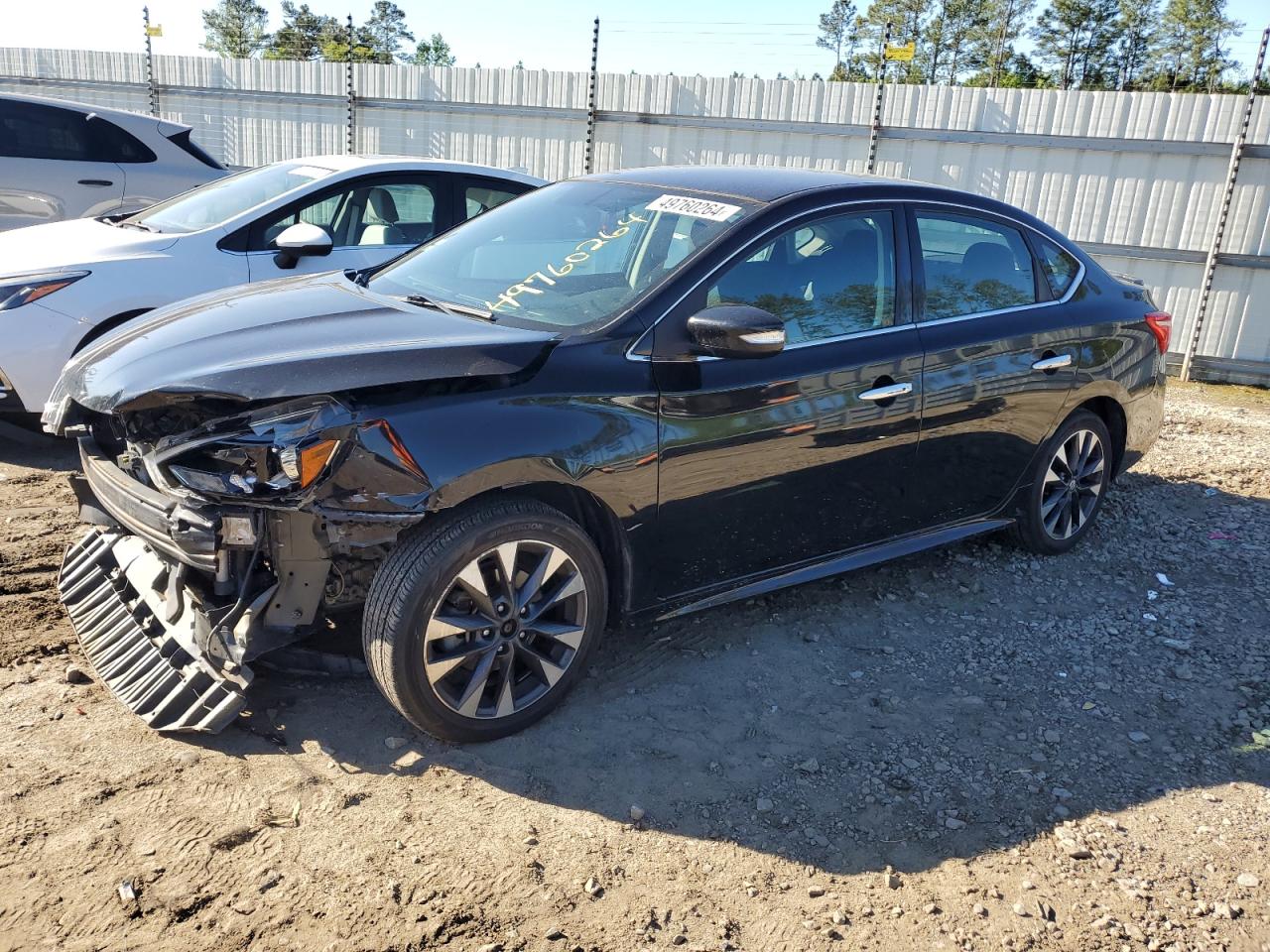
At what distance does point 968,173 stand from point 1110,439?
6.17 meters

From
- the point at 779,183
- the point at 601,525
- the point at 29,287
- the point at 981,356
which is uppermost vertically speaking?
the point at 779,183

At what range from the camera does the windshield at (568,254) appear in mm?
3727

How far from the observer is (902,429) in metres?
4.23

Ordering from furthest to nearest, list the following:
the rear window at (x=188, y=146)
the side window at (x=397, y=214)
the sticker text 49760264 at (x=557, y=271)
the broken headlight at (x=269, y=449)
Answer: the rear window at (x=188, y=146) < the side window at (x=397, y=214) < the sticker text 49760264 at (x=557, y=271) < the broken headlight at (x=269, y=449)

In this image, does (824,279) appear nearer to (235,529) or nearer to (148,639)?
(235,529)

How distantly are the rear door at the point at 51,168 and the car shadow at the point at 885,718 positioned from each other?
6.31m

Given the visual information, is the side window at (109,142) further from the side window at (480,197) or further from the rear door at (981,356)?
the rear door at (981,356)

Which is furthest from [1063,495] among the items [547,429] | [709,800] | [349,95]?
[349,95]

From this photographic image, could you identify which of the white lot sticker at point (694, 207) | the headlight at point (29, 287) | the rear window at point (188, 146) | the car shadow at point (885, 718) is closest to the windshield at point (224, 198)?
the headlight at point (29, 287)

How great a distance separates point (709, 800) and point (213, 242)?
14.7 ft

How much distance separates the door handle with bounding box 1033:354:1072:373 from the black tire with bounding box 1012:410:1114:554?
32 cm

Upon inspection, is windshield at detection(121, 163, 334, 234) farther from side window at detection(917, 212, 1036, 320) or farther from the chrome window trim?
side window at detection(917, 212, 1036, 320)

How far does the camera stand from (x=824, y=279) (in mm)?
4082

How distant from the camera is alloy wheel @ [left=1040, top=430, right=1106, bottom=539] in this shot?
511 centimetres
